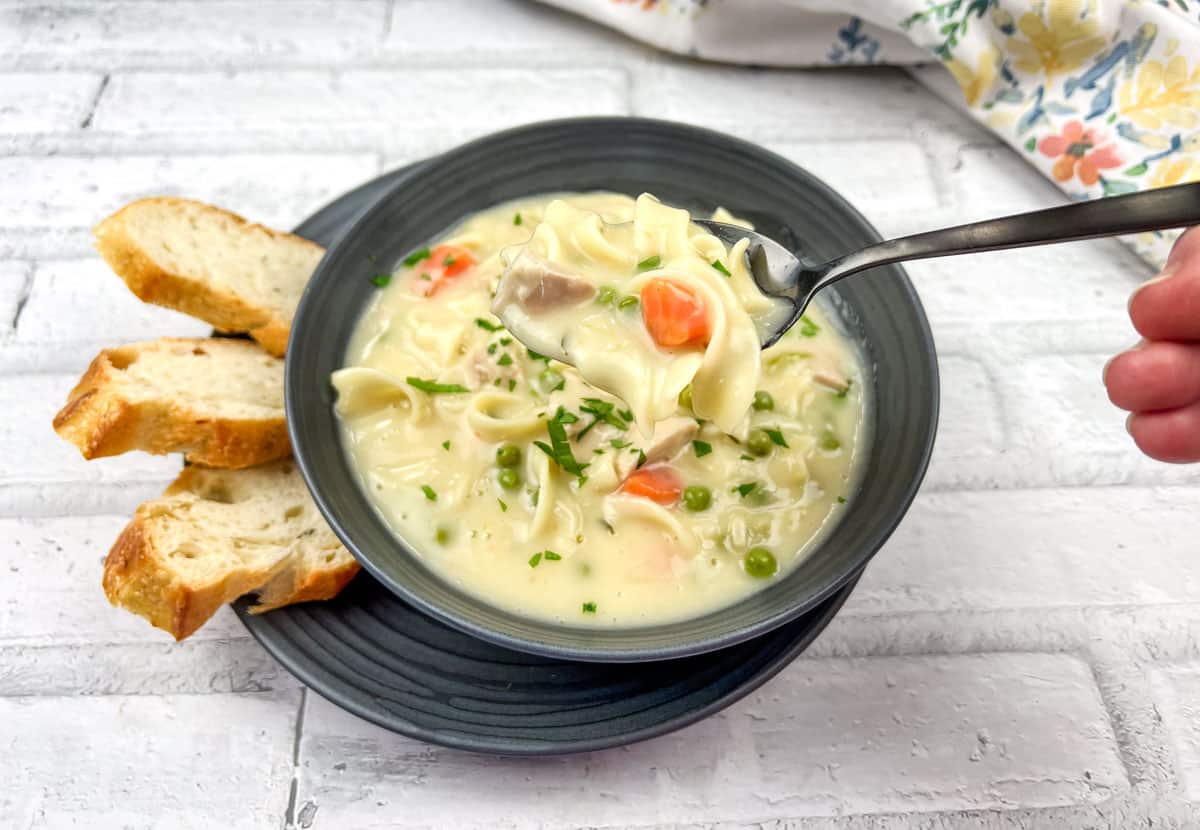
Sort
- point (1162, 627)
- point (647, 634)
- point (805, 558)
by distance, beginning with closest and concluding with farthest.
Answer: point (647, 634)
point (805, 558)
point (1162, 627)

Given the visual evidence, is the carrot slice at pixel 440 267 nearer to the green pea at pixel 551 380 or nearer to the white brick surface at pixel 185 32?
the green pea at pixel 551 380

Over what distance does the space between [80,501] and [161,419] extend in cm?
66

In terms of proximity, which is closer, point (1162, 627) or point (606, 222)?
point (1162, 627)

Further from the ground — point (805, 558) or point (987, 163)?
point (987, 163)

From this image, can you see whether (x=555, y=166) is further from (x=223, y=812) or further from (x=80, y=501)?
(x=223, y=812)

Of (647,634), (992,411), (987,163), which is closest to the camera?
(647,634)

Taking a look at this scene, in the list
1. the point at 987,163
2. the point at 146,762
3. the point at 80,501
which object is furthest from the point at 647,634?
the point at 987,163

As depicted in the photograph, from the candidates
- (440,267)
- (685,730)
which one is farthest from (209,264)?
(685,730)

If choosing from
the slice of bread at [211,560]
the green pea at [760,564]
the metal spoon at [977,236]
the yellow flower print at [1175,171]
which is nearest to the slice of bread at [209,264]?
the slice of bread at [211,560]

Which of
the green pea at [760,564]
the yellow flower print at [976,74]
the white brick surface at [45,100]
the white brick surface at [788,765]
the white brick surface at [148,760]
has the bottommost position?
the white brick surface at [148,760]

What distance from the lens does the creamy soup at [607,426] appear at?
10.00 feet

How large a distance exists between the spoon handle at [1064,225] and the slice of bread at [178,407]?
6.65 ft

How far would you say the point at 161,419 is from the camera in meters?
3.24

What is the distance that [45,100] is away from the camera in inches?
189
